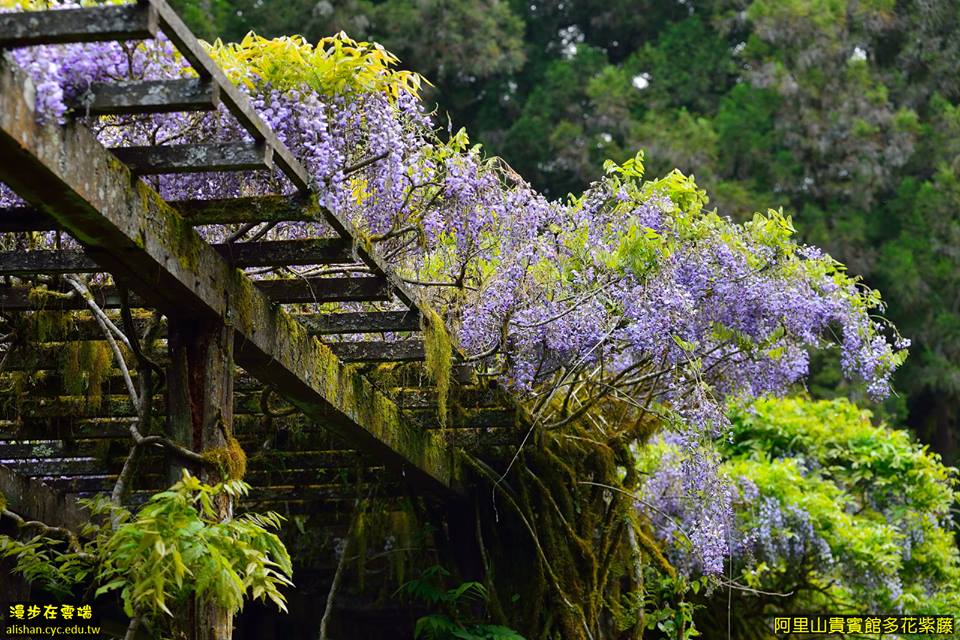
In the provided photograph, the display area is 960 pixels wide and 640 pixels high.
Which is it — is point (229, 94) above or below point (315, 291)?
above

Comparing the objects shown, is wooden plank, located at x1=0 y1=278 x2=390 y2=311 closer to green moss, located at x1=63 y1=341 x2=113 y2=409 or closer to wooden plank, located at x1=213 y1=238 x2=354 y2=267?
wooden plank, located at x1=213 y1=238 x2=354 y2=267

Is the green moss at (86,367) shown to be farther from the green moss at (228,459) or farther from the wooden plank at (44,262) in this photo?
the green moss at (228,459)

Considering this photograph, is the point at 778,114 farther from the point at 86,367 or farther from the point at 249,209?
the point at 249,209

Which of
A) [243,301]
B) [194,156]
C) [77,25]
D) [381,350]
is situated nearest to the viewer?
[77,25]

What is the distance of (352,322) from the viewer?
15.3 ft

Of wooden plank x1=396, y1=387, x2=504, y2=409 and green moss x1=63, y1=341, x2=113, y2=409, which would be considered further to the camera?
wooden plank x1=396, y1=387, x2=504, y2=409

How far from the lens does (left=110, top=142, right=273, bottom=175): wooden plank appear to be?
3373mm

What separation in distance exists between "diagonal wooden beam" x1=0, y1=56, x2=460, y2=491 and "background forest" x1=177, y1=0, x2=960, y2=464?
8.32 m

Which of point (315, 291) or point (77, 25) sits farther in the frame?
point (315, 291)

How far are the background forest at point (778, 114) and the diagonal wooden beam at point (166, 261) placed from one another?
8.32 meters

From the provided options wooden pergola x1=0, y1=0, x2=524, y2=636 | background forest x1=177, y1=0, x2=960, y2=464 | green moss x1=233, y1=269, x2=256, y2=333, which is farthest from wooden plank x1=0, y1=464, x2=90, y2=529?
background forest x1=177, y1=0, x2=960, y2=464

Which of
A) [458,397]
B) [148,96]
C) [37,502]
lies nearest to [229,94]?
[148,96]

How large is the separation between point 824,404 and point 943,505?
1.11 meters

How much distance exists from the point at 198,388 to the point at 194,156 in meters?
0.81
